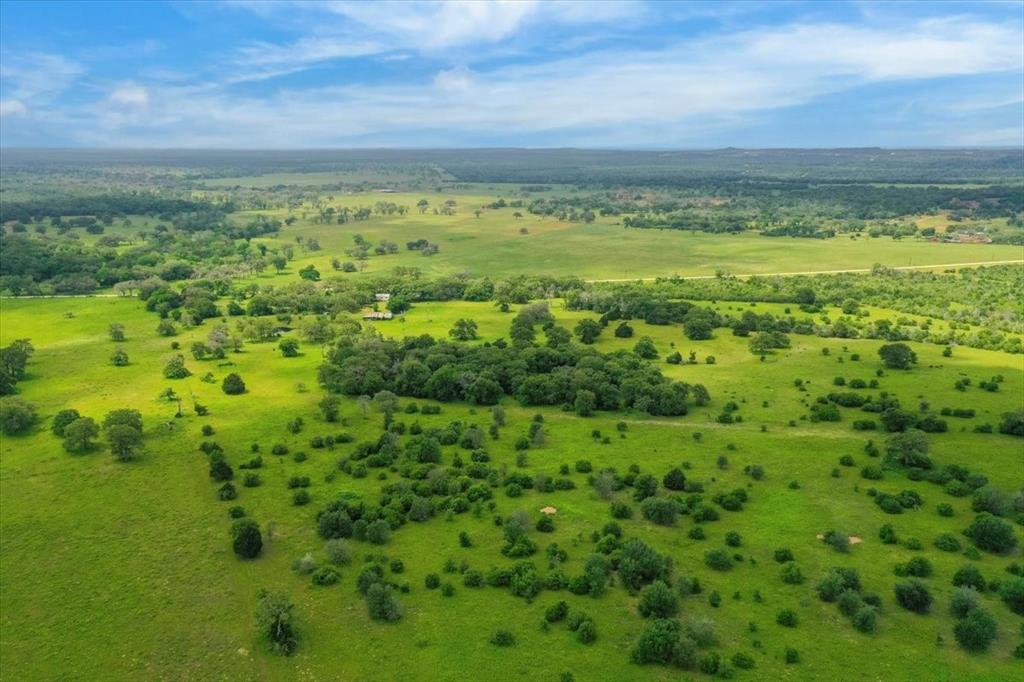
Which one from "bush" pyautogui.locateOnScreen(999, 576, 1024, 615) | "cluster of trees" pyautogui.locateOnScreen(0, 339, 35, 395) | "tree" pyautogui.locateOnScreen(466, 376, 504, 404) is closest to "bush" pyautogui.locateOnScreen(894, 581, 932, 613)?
"bush" pyautogui.locateOnScreen(999, 576, 1024, 615)

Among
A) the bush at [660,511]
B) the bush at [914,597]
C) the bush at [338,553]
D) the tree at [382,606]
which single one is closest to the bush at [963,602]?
the bush at [914,597]

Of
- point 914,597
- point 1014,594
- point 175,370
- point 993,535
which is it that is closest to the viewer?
point 914,597

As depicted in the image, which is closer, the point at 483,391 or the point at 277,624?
the point at 277,624

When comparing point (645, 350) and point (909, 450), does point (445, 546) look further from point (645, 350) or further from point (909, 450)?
point (645, 350)

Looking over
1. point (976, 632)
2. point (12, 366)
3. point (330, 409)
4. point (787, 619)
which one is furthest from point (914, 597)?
point (12, 366)

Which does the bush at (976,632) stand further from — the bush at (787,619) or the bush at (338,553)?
the bush at (338,553)

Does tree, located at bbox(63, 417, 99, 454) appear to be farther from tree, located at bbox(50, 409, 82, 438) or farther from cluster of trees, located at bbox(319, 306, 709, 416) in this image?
cluster of trees, located at bbox(319, 306, 709, 416)
